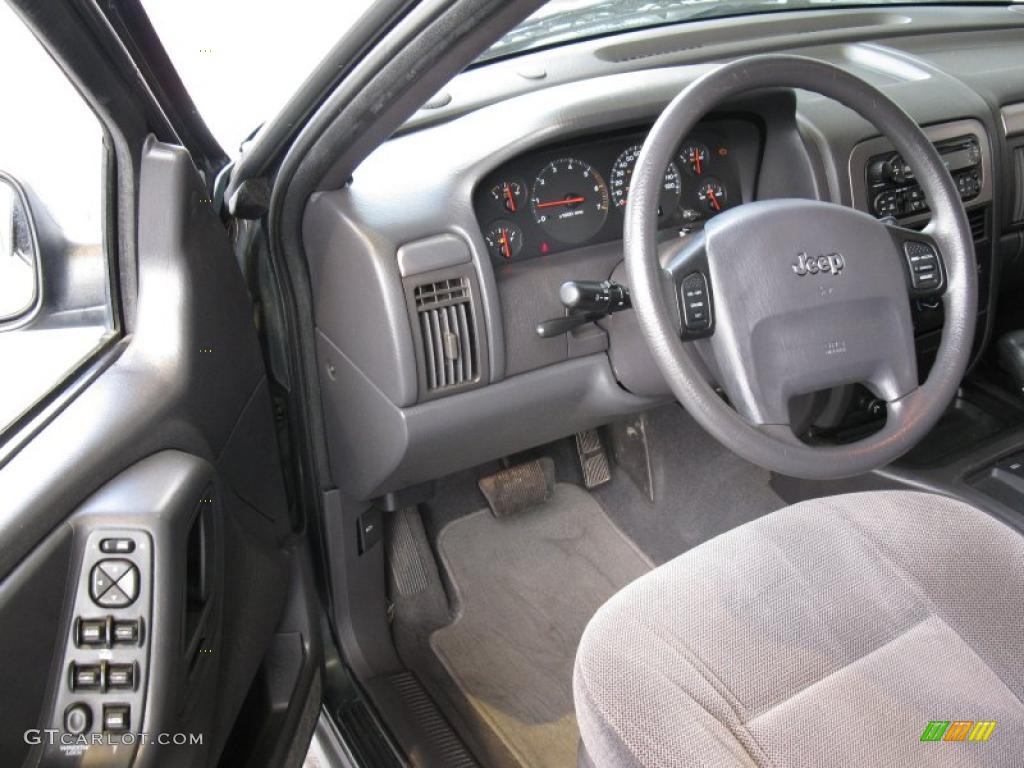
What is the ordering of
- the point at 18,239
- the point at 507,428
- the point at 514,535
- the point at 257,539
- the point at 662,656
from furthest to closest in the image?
the point at 514,535 → the point at 507,428 → the point at 257,539 → the point at 18,239 → the point at 662,656

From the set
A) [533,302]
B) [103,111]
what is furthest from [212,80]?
[533,302]

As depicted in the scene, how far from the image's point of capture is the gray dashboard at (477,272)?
1439mm

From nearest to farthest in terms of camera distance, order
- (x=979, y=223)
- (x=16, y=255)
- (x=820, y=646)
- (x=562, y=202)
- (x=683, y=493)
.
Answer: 1. (x=820, y=646)
2. (x=16, y=255)
3. (x=562, y=202)
4. (x=979, y=223)
5. (x=683, y=493)

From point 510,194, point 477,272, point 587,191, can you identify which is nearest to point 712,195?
point 587,191

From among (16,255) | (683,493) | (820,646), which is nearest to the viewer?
(820,646)

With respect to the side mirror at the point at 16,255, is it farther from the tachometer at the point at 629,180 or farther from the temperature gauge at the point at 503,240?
the tachometer at the point at 629,180

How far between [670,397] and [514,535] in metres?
0.60

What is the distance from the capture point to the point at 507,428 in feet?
5.57

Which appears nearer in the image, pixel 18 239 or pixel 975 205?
pixel 18 239

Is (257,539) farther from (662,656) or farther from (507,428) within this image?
(662,656)

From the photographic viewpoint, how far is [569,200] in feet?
5.21

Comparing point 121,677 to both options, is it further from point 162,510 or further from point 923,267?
point 923,267
